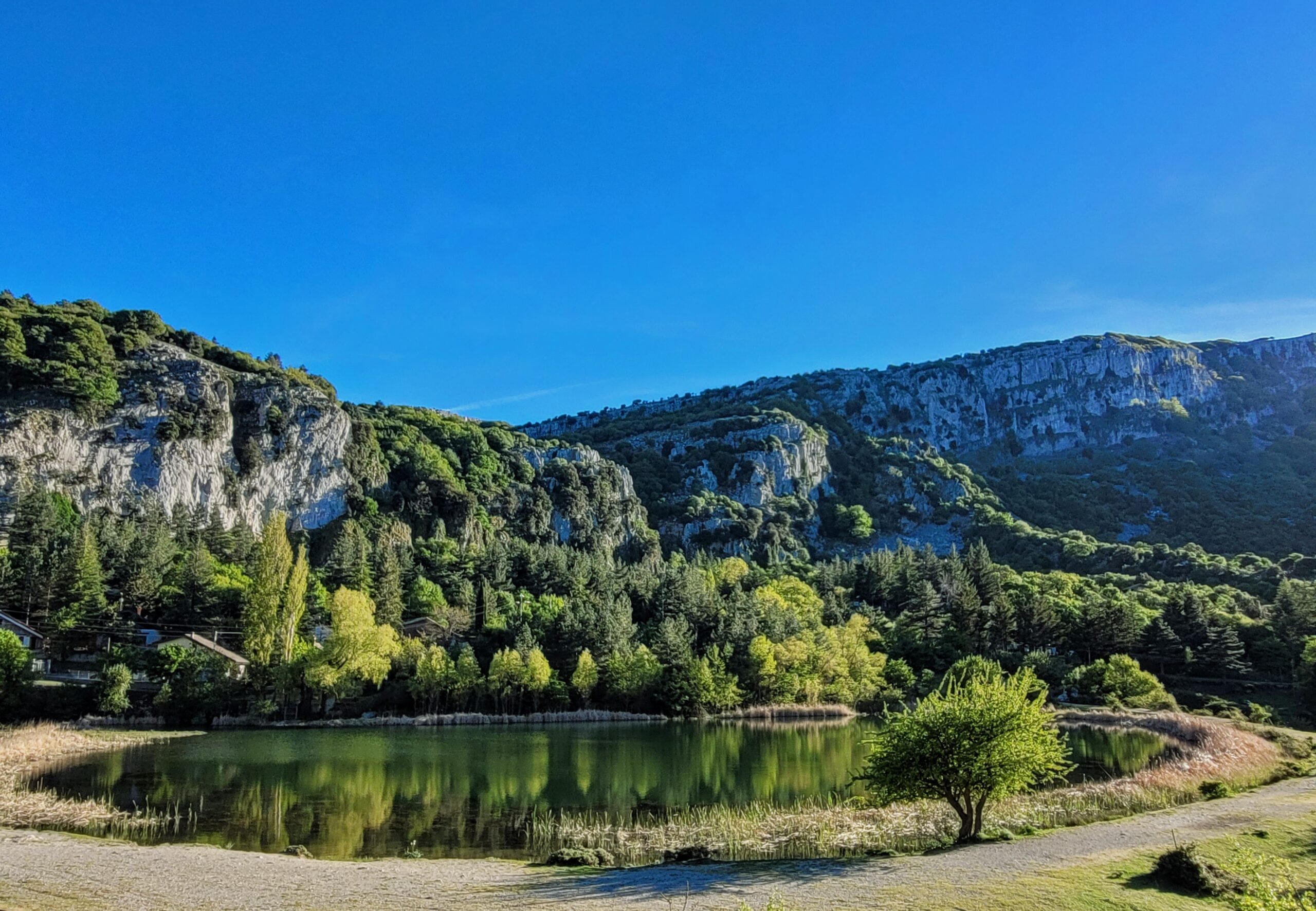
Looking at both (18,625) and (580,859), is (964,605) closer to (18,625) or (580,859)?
(580,859)

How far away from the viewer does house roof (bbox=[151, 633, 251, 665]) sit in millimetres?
66375

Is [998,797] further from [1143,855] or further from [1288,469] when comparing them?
[1288,469]

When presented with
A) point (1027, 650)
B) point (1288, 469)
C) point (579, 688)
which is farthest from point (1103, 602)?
point (1288, 469)

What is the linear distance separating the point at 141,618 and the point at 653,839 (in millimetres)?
69823

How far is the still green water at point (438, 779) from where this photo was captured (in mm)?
25484

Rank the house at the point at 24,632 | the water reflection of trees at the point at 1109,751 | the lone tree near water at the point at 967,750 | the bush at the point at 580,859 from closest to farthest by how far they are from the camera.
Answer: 1. the bush at the point at 580,859
2. the lone tree near water at the point at 967,750
3. the water reflection of trees at the point at 1109,751
4. the house at the point at 24,632

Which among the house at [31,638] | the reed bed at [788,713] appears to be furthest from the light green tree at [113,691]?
the reed bed at [788,713]

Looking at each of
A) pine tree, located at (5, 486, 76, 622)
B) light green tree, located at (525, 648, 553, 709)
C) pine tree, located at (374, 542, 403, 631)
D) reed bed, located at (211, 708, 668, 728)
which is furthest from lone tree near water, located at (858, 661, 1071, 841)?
pine tree, located at (5, 486, 76, 622)

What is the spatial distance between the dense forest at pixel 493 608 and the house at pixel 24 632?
0.97 metres

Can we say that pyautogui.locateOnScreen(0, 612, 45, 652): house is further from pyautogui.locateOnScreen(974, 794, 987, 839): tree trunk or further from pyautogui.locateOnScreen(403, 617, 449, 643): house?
pyautogui.locateOnScreen(974, 794, 987, 839): tree trunk

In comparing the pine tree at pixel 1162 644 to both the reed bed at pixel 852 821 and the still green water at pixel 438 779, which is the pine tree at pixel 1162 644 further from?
the reed bed at pixel 852 821

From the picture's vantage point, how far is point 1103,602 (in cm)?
8919

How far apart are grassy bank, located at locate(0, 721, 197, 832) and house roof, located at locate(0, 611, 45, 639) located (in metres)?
18.7

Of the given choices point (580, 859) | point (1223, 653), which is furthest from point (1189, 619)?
point (580, 859)
